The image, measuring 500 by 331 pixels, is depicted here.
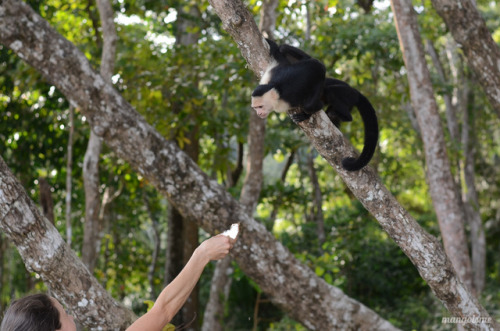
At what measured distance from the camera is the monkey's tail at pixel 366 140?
2479 mm

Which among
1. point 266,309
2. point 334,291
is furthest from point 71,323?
point 266,309

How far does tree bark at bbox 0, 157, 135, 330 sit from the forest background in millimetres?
1546

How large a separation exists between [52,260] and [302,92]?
4.27 feet

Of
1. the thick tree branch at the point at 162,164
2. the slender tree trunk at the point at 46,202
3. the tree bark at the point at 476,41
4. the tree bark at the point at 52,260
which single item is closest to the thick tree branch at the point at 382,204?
the tree bark at the point at 52,260

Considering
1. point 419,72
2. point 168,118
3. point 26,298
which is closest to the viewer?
point 26,298

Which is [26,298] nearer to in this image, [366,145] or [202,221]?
[366,145]

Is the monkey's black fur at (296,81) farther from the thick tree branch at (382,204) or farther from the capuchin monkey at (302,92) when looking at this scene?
the thick tree branch at (382,204)

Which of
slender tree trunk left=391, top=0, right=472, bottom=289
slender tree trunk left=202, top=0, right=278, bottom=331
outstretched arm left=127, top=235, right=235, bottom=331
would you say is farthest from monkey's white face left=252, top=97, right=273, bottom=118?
slender tree trunk left=391, top=0, right=472, bottom=289

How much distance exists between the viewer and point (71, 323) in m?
Result: 1.93

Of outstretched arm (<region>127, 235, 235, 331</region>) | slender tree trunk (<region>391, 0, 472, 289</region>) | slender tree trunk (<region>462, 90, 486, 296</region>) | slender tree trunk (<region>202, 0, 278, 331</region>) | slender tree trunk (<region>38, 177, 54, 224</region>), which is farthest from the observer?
slender tree trunk (<region>462, 90, 486, 296</region>)

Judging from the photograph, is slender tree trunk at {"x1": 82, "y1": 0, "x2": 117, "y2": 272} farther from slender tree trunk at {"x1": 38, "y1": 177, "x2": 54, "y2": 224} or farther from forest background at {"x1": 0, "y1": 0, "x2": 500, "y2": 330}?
slender tree trunk at {"x1": 38, "y1": 177, "x2": 54, "y2": 224}

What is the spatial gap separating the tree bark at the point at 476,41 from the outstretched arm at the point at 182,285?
2655 millimetres

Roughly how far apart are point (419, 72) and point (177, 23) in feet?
11.4

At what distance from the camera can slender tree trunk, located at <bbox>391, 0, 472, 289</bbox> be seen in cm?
474
